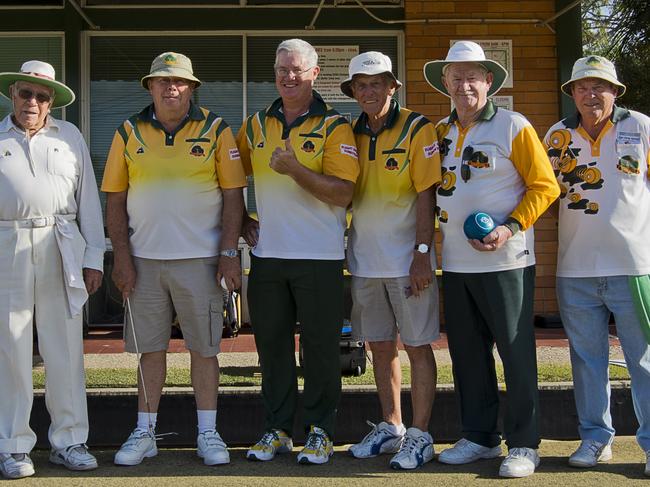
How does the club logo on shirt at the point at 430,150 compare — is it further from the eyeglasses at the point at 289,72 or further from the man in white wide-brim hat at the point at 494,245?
the eyeglasses at the point at 289,72

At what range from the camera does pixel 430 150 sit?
16.1 feet

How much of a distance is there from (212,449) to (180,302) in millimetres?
828

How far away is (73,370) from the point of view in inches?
194

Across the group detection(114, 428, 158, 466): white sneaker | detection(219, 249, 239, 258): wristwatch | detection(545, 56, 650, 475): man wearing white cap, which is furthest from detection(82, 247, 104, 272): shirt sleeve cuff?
detection(545, 56, 650, 475): man wearing white cap

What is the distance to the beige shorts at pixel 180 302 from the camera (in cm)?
501

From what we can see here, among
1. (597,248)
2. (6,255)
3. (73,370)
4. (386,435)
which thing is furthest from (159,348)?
(597,248)

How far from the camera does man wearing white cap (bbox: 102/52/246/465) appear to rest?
16.3 feet

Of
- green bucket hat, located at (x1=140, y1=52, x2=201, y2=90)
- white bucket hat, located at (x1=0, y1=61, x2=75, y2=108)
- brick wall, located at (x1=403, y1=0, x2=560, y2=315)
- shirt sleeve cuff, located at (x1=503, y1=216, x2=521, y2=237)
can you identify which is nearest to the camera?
shirt sleeve cuff, located at (x1=503, y1=216, x2=521, y2=237)

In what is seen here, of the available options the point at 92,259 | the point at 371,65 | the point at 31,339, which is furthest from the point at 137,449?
the point at 371,65

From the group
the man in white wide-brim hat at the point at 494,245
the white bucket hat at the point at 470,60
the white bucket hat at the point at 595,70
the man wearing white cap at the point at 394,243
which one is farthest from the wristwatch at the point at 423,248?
the white bucket hat at the point at 595,70

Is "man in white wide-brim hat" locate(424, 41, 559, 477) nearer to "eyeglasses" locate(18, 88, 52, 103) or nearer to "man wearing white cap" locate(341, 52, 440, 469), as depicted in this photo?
"man wearing white cap" locate(341, 52, 440, 469)

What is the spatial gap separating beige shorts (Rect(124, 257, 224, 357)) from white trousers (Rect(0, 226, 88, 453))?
36 cm

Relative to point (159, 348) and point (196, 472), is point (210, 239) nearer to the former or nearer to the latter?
point (159, 348)

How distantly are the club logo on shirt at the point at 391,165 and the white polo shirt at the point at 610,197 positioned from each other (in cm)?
90
